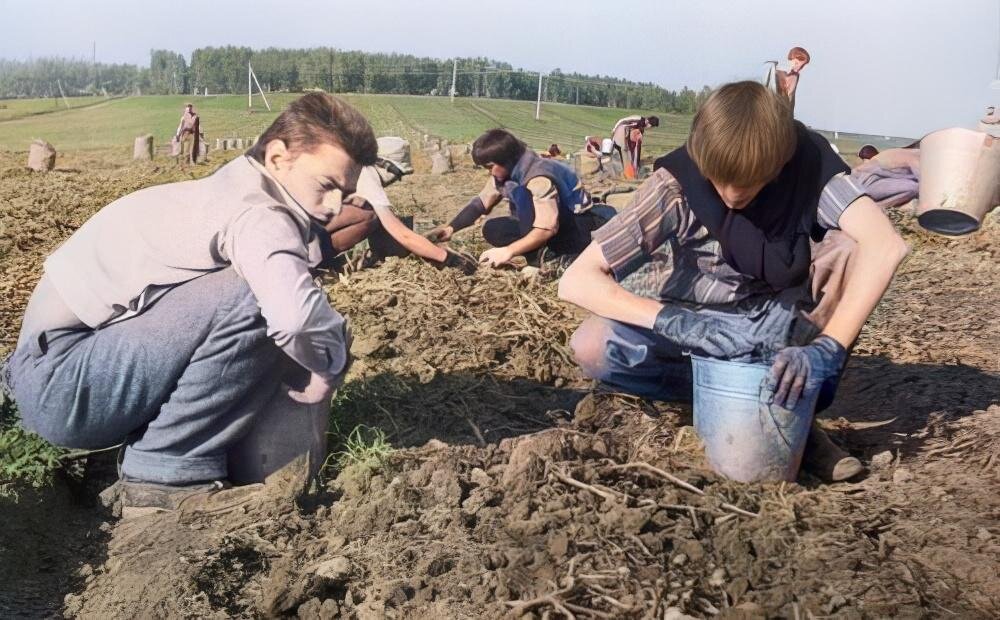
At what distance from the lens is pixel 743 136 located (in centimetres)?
234

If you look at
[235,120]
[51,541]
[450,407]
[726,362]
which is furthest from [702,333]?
[235,120]

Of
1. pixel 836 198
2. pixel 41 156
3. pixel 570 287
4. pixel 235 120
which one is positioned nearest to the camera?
pixel 836 198

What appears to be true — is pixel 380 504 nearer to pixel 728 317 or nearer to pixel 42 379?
pixel 42 379

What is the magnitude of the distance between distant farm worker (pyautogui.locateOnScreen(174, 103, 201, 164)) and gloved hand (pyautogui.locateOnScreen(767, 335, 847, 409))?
5523 millimetres

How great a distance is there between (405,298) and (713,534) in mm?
2343

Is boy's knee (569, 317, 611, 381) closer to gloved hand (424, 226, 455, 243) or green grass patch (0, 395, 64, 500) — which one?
green grass patch (0, 395, 64, 500)

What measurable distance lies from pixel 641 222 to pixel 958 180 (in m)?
1.34

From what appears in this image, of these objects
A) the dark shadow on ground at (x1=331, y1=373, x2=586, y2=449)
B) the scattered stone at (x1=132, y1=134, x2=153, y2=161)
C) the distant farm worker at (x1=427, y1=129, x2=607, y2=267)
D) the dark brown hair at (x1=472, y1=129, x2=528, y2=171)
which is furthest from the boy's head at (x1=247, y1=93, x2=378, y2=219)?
the scattered stone at (x1=132, y1=134, x2=153, y2=161)

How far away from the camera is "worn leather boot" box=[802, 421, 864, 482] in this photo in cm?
262

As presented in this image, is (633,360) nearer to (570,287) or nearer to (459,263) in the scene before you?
(570,287)

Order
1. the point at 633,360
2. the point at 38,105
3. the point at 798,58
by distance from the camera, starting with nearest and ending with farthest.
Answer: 1. the point at 633,360
2. the point at 798,58
3. the point at 38,105

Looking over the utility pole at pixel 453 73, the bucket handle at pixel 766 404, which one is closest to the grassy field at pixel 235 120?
the utility pole at pixel 453 73

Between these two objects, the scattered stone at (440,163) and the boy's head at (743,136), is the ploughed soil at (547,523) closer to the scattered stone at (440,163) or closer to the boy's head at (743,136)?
the boy's head at (743,136)

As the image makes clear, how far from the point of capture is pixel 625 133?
9.58m
